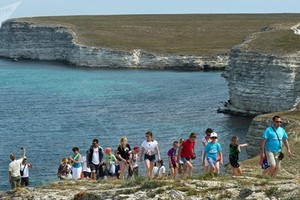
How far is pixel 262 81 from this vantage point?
66562 millimetres

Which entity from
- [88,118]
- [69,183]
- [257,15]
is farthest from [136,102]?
[257,15]

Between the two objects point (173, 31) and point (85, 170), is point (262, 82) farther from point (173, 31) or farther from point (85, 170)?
point (173, 31)

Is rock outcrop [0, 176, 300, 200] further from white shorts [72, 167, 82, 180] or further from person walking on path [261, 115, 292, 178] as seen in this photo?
white shorts [72, 167, 82, 180]

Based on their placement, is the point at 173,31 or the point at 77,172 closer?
the point at 77,172

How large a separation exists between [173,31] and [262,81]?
3882 inches

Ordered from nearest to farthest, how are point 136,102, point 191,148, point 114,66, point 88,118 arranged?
point 191,148 → point 88,118 → point 136,102 → point 114,66

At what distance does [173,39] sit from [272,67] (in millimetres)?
87802

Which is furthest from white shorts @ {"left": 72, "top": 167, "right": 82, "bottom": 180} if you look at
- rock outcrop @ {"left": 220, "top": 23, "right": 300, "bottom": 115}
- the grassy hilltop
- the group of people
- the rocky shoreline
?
the grassy hilltop

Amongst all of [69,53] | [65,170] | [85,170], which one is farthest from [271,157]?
[69,53]

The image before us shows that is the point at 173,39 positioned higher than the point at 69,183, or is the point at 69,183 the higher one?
the point at 173,39

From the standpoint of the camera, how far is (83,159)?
84.6 feet

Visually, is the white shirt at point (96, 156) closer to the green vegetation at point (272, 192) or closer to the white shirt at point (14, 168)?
the white shirt at point (14, 168)

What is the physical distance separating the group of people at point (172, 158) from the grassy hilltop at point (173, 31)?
336 ft

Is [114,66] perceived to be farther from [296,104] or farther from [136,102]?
[296,104]
